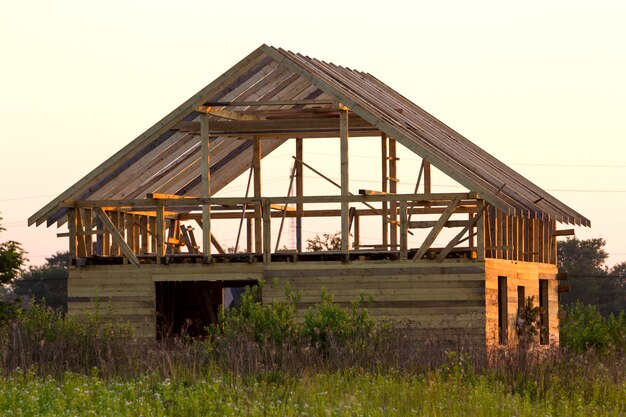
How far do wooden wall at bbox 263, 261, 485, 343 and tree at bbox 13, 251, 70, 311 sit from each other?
4732cm

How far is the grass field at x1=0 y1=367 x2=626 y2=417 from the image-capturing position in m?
16.1

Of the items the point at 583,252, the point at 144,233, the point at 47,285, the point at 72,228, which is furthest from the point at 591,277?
the point at 72,228

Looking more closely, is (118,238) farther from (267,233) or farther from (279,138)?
(279,138)

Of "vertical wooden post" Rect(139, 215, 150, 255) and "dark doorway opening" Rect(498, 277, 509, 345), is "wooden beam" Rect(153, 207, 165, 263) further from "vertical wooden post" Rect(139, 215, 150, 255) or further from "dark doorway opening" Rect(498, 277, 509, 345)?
"dark doorway opening" Rect(498, 277, 509, 345)

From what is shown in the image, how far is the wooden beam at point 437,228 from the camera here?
85.1 feet

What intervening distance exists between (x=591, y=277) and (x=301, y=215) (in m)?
46.2

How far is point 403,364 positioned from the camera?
1988 centimetres

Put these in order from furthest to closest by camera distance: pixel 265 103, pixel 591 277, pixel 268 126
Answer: pixel 591 277 → pixel 268 126 → pixel 265 103

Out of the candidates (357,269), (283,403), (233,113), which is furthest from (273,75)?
(283,403)

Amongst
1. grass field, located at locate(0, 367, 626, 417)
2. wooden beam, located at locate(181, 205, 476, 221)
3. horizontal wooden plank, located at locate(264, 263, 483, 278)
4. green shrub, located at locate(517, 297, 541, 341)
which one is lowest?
grass field, located at locate(0, 367, 626, 417)

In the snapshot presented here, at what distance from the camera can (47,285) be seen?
76.1m

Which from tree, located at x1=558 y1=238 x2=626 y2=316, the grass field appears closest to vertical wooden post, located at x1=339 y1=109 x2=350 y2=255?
the grass field

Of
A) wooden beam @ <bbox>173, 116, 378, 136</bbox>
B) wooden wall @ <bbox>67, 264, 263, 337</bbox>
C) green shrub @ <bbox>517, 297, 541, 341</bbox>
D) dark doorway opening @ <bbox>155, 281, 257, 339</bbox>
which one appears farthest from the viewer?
dark doorway opening @ <bbox>155, 281, 257, 339</bbox>

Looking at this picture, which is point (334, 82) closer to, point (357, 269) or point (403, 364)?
point (357, 269)
